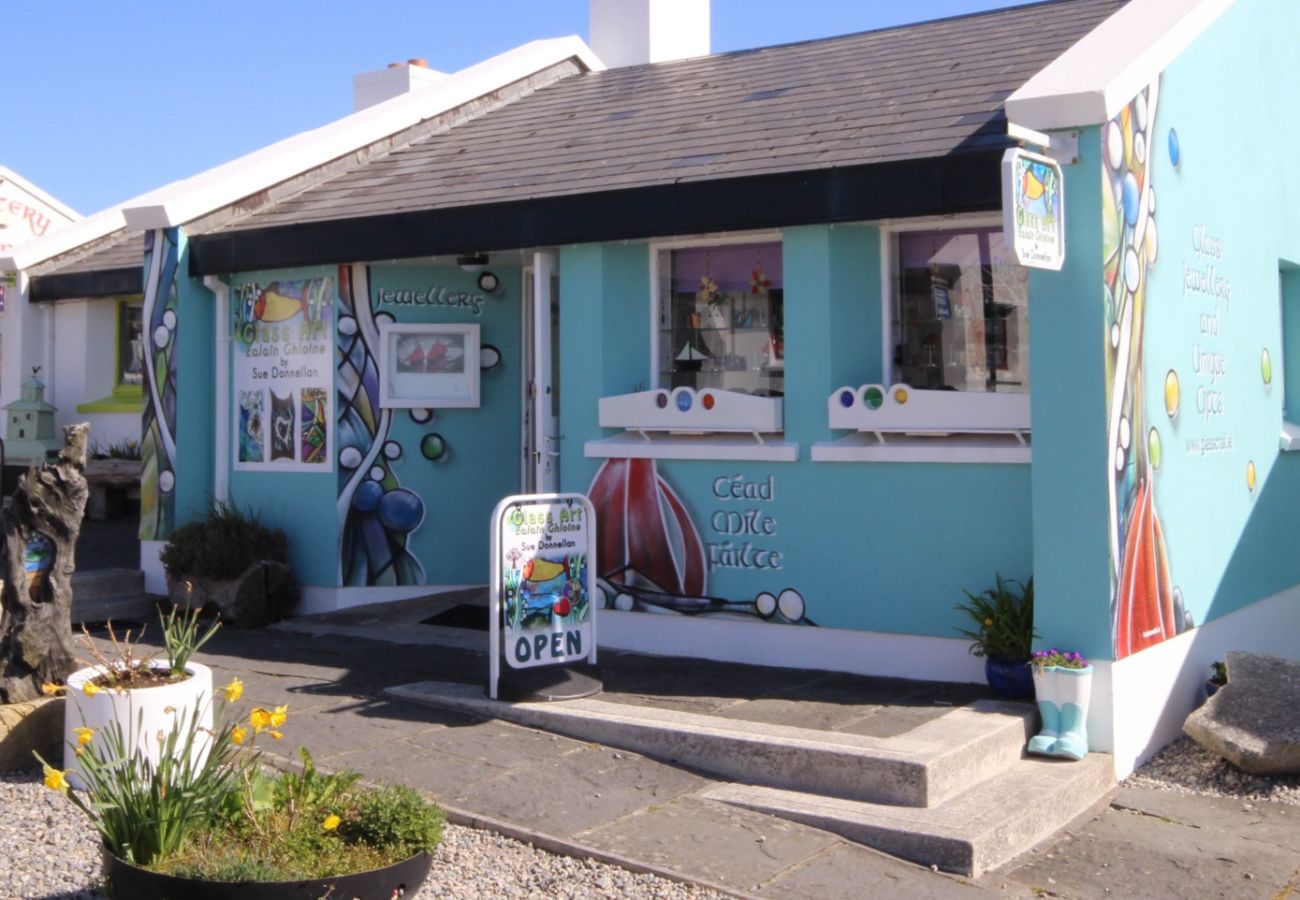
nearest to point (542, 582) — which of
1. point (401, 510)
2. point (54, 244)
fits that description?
point (401, 510)

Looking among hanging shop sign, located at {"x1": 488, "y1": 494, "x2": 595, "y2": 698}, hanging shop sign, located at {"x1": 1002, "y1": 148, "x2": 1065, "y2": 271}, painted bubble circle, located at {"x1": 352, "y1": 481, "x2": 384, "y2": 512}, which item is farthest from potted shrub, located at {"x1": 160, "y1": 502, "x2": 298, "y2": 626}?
hanging shop sign, located at {"x1": 1002, "y1": 148, "x2": 1065, "y2": 271}

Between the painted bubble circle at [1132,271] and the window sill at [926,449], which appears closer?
the painted bubble circle at [1132,271]

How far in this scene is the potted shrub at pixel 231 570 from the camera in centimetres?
1055

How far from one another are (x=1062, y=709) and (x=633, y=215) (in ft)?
13.3

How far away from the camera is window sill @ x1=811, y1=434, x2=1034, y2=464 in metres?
7.86

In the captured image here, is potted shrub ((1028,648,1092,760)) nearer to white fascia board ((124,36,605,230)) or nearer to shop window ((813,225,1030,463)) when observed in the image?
shop window ((813,225,1030,463))

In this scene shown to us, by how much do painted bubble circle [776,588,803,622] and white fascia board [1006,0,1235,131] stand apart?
3137mm

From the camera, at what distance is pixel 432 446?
11070mm

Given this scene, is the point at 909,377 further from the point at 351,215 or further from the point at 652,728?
the point at 351,215

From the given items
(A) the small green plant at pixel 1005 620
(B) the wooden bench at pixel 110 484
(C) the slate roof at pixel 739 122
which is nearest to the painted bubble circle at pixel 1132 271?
(C) the slate roof at pixel 739 122

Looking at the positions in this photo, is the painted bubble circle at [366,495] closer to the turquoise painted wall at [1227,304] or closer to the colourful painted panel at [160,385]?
the colourful painted panel at [160,385]

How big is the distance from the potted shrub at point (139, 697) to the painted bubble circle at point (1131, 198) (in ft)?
16.7

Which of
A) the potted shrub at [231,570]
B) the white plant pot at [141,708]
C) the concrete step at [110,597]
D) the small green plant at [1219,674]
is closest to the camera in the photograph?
the white plant pot at [141,708]

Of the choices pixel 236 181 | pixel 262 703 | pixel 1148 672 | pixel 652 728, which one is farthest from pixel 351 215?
pixel 1148 672
